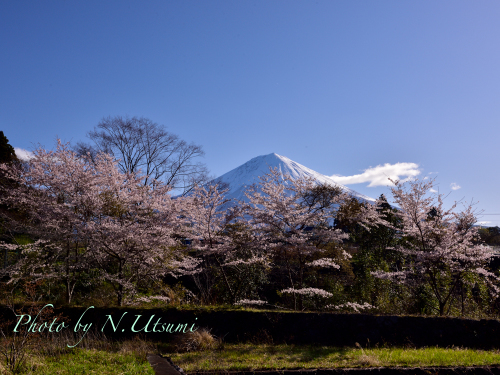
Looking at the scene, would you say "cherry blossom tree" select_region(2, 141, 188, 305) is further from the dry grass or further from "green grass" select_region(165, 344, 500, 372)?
"green grass" select_region(165, 344, 500, 372)

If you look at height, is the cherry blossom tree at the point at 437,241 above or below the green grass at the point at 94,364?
above

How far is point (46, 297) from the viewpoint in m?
10.9

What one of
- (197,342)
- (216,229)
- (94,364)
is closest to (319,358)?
(197,342)

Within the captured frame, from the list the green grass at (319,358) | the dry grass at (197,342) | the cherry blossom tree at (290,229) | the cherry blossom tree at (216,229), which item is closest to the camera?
the green grass at (319,358)

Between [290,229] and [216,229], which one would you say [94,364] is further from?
[290,229]

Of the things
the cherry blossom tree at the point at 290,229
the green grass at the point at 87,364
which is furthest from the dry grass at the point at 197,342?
the cherry blossom tree at the point at 290,229

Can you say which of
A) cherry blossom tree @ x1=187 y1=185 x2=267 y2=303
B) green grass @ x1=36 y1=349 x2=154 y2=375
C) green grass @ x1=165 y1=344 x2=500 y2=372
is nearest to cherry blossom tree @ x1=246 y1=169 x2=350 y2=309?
cherry blossom tree @ x1=187 y1=185 x2=267 y2=303

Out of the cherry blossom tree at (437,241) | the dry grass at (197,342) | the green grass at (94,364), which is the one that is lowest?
the dry grass at (197,342)

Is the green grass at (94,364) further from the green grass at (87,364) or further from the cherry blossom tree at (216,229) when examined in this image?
the cherry blossom tree at (216,229)

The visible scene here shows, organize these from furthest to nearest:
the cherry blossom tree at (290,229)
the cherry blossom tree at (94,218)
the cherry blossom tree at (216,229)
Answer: the cherry blossom tree at (216,229) → the cherry blossom tree at (290,229) → the cherry blossom tree at (94,218)

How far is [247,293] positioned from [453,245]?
7593 mm

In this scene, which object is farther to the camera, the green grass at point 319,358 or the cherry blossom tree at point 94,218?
the cherry blossom tree at point 94,218

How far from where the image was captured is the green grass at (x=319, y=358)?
597 centimetres

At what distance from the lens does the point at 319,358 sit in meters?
6.55
